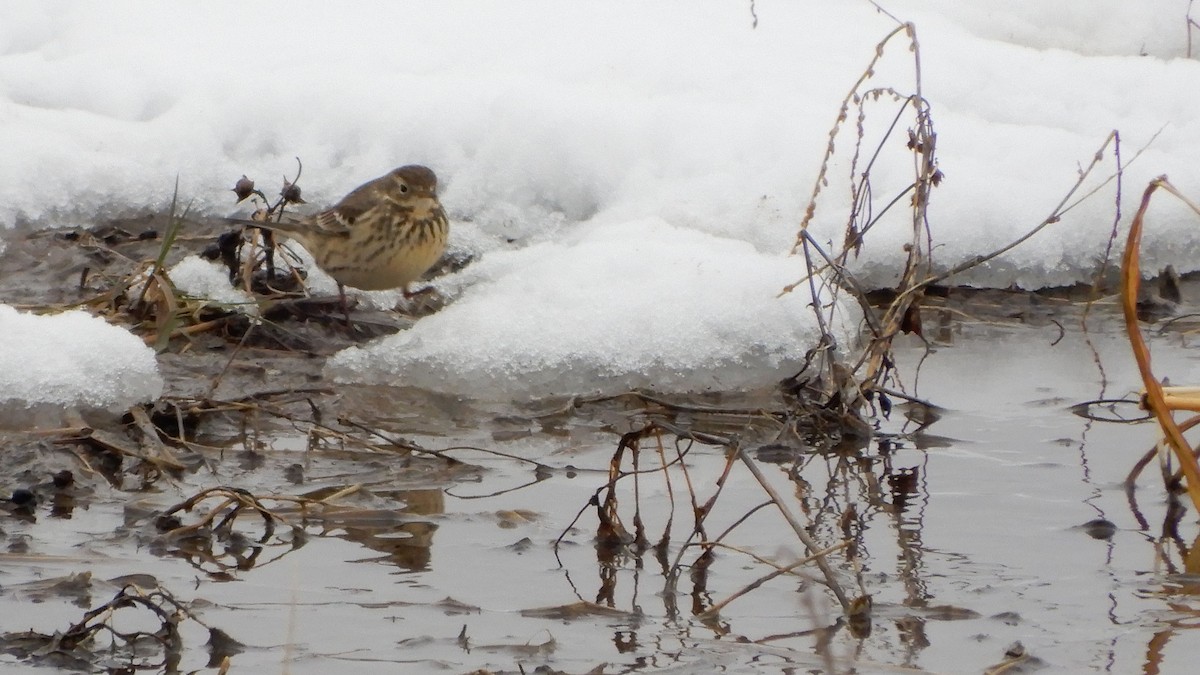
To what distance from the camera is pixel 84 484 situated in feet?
14.3

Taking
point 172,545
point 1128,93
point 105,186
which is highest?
point 1128,93

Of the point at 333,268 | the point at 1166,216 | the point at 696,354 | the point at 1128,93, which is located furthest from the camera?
the point at 1128,93

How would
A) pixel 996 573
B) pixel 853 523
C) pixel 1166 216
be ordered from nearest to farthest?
pixel 996 573
pixel 853 523
pixel 1166 216

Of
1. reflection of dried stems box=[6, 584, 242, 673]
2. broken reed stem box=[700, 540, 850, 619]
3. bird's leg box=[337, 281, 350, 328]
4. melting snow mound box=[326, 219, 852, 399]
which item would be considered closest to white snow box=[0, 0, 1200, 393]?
melting snow mound box=[326, 219, 852, 399]

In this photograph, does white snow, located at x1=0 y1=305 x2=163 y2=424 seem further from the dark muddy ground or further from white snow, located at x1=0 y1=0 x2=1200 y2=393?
white snow, located at x1=0 y1=0 x2=1200 y2=393

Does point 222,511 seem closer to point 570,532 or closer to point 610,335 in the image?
point 570,532

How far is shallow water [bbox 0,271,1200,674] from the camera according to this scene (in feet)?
10.7

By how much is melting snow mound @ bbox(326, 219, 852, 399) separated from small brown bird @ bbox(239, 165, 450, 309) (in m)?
0.72

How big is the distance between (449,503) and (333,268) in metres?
2.66

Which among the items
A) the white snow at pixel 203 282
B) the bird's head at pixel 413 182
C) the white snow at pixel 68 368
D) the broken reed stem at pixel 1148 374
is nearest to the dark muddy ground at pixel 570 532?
the white snow at pixel 68 368

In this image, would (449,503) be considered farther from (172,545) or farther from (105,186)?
(105,186)

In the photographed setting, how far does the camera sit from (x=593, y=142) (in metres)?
7.57

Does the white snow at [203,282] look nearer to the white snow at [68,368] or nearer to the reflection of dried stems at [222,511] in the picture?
the white snow at [68,368]

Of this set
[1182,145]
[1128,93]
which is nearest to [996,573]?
[1182,145]
